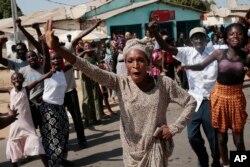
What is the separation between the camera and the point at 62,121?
18.0 ft

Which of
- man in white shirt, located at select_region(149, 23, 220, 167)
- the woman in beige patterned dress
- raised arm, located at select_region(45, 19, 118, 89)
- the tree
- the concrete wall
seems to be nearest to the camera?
raised arm, located at select_region(45, 19, 118, 89)

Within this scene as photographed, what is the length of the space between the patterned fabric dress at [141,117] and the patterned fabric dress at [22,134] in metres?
2.41

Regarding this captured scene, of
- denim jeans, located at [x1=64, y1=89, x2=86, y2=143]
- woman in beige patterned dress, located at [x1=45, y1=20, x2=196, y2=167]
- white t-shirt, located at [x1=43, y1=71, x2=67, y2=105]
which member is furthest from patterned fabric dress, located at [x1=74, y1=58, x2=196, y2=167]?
denim jeans, located at [x1=64, y1=89, x2=86, y2=143]

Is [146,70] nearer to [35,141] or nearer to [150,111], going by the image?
[150,111]

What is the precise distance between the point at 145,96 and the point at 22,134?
2.72 meters

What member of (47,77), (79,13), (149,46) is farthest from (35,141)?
(79,13)

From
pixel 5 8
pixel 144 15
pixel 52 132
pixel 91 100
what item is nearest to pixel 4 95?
pixel 91 100

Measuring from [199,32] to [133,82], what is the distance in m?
1.97

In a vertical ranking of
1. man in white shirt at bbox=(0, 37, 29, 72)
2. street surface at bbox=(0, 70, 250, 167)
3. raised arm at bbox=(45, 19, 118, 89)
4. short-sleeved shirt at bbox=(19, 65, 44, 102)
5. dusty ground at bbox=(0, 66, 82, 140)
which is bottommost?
dusty ground at bbox=(0, 66, 82, 140)

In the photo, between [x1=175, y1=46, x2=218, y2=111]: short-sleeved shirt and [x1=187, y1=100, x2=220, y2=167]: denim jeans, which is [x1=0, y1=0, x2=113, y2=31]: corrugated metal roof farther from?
[x1=187, y1=100, x2=220, y2=167]: denim jeans

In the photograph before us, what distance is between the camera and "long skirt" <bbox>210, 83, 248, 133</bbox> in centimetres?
471

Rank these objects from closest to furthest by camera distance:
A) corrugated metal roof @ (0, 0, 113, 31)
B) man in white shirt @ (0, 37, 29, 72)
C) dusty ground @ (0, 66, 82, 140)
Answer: man in white shirt @ (0, 37, 29, 72)
dusty ground @ (0, 66, 82, 140)
corrugated metal roof @ (0, 0, 113, 31)

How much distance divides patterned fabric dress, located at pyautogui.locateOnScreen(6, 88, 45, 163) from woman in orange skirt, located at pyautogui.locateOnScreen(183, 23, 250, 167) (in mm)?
2066

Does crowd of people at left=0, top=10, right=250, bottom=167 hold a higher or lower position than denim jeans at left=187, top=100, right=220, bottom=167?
higher
